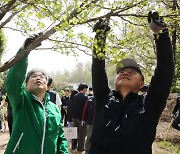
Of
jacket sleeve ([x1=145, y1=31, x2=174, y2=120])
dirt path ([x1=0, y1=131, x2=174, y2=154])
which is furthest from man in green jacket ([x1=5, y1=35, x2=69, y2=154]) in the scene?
dirt path ([x1=0, y1=131, x2=174, y2=154])

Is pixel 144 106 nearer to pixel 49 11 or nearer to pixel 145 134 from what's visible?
pixel 145 134

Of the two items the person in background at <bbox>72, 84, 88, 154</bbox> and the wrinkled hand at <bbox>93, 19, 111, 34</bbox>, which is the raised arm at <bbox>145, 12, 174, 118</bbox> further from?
the person in background at <bbox>72, 84, 88, 154</bbox>

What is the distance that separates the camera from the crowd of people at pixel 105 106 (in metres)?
1.88

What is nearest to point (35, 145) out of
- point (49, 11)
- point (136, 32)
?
point (49, 11)

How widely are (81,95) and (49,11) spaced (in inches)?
186

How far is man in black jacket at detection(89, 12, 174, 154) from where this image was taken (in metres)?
1.86

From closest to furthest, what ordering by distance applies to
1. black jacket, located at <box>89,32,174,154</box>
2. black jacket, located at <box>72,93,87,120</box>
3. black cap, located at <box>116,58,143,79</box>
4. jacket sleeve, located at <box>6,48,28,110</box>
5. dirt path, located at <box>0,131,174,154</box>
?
1. black jacket, located at <box>89,32,174,154</box>
2. black cap, located at <box>116,58,143,79</box>
3. jacket sleeve, located at <box>6,48,28,110</box>
4. black jacket, located at <box>72,93,87,120</box>
5. dirt path, located at <box>0,131,174,154</box>

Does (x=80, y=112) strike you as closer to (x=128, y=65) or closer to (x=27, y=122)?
(x=27, y=122)

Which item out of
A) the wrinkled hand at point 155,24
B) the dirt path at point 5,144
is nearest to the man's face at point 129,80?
the wrinkled hand at point 155,24

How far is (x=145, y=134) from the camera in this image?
6.14ft

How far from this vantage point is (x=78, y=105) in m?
7.28

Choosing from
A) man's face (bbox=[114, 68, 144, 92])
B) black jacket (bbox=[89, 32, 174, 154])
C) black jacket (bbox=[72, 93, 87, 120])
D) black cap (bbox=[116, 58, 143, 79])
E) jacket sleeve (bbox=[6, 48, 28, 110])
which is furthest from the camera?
black jacket (bbox=[72, 93, 87, 120])

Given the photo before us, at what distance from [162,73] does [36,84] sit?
1.20 meters

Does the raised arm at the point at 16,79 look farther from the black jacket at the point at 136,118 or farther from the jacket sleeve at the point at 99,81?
the black jacket at the point at 136,118
